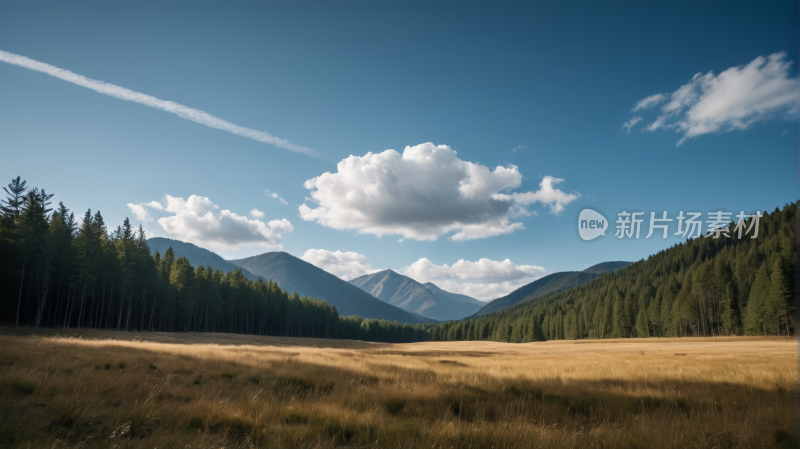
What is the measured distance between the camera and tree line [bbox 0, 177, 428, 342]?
41356 millimetres

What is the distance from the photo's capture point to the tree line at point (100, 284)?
41356mm

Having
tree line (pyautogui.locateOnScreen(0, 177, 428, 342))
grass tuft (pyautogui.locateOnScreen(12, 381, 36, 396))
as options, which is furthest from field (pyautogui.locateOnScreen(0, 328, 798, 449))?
tree line (pyautogui.locateOnScreen(0, 177, 428, 342))

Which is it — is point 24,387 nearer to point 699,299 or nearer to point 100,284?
point 100,284

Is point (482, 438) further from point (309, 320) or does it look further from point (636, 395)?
point (309, 320)

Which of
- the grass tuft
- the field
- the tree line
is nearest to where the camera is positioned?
the field

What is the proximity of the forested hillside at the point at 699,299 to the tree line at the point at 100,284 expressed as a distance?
96.0m

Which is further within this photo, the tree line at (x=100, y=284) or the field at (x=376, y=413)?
the tree line at (x=100, y=284)

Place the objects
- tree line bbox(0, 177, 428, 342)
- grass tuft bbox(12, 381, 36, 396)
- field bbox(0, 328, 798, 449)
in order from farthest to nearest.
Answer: tree line bbox(0, 177, 428, 342) < grass tuft bbox(12, 381, 36, 396) < field bbox(0, 328, 798, 449)

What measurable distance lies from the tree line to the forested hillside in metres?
96.0

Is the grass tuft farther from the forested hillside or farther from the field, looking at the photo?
the forested hillside

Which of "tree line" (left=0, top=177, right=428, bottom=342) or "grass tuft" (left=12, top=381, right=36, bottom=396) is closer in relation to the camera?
"grass tuft" (left=12, top=381, right=36, bottom=396)

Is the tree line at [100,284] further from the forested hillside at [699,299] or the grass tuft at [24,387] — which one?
the forested hillside at [699,299]

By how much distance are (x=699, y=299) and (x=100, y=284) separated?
116 metres

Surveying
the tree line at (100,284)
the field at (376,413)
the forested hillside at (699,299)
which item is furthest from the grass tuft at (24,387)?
the forested hillside at (699,299)
